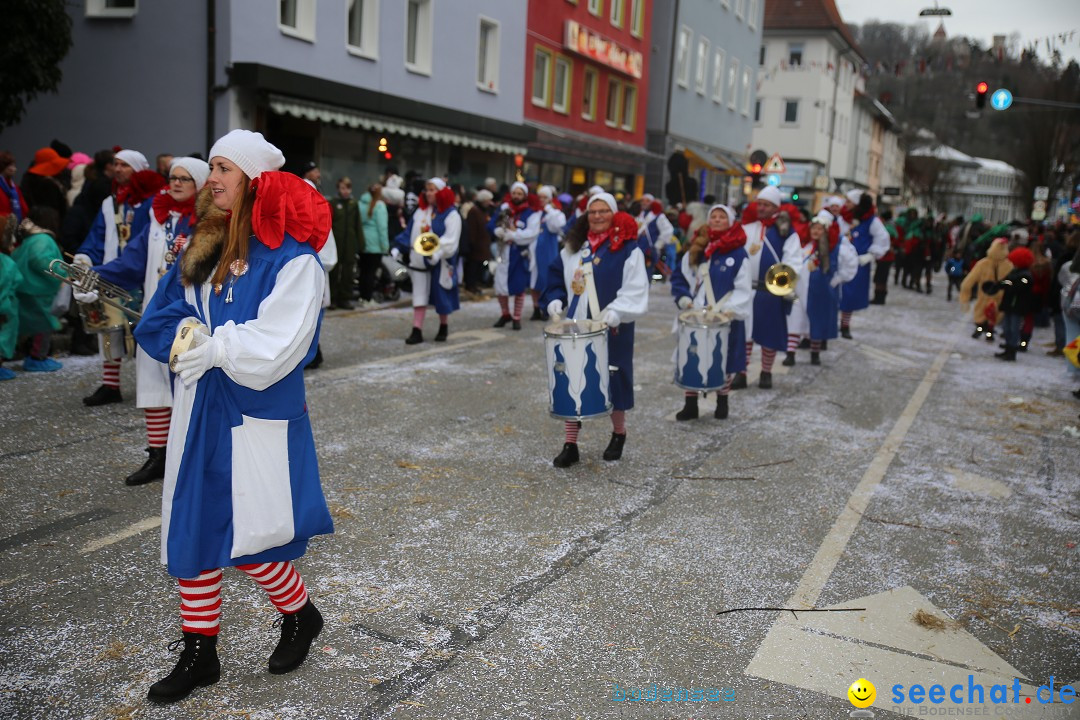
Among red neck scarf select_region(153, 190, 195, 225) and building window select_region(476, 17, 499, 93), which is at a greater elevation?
building window select_region(476, 17, 499, 93)

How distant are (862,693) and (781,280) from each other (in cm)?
628

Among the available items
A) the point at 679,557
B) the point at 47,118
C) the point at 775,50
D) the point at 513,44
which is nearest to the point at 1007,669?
the point at 679,557

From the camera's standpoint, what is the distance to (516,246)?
43.5 feet

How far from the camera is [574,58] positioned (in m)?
28.2

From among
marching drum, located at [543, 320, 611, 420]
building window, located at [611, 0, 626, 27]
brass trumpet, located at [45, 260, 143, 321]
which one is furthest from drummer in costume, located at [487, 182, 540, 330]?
building window, located at [611, 0, 626, 27]

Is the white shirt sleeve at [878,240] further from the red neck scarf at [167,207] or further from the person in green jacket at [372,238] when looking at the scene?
the red neck scarf at [167,207]

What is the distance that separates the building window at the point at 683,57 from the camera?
3459 cm

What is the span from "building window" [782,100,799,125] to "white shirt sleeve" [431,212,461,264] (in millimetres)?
46568

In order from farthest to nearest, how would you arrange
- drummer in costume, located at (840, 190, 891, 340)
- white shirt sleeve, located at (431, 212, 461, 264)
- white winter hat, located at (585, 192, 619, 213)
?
drummer in costume, located at (840, 190, 891, 340) < white shirt sleeve, located at (431, 212, 461, 264) < white winter hat, located at (585, 192, 619, 213)

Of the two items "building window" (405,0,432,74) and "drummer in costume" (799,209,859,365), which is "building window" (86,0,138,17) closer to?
"building window" (405,0,432,74)

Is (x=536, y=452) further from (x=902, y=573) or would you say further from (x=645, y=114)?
(x=645, y=114)

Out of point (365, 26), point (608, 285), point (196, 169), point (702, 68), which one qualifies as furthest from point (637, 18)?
point (196, 169)

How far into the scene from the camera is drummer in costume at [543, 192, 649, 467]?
6.49 metres

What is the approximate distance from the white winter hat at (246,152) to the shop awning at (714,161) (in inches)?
1260
